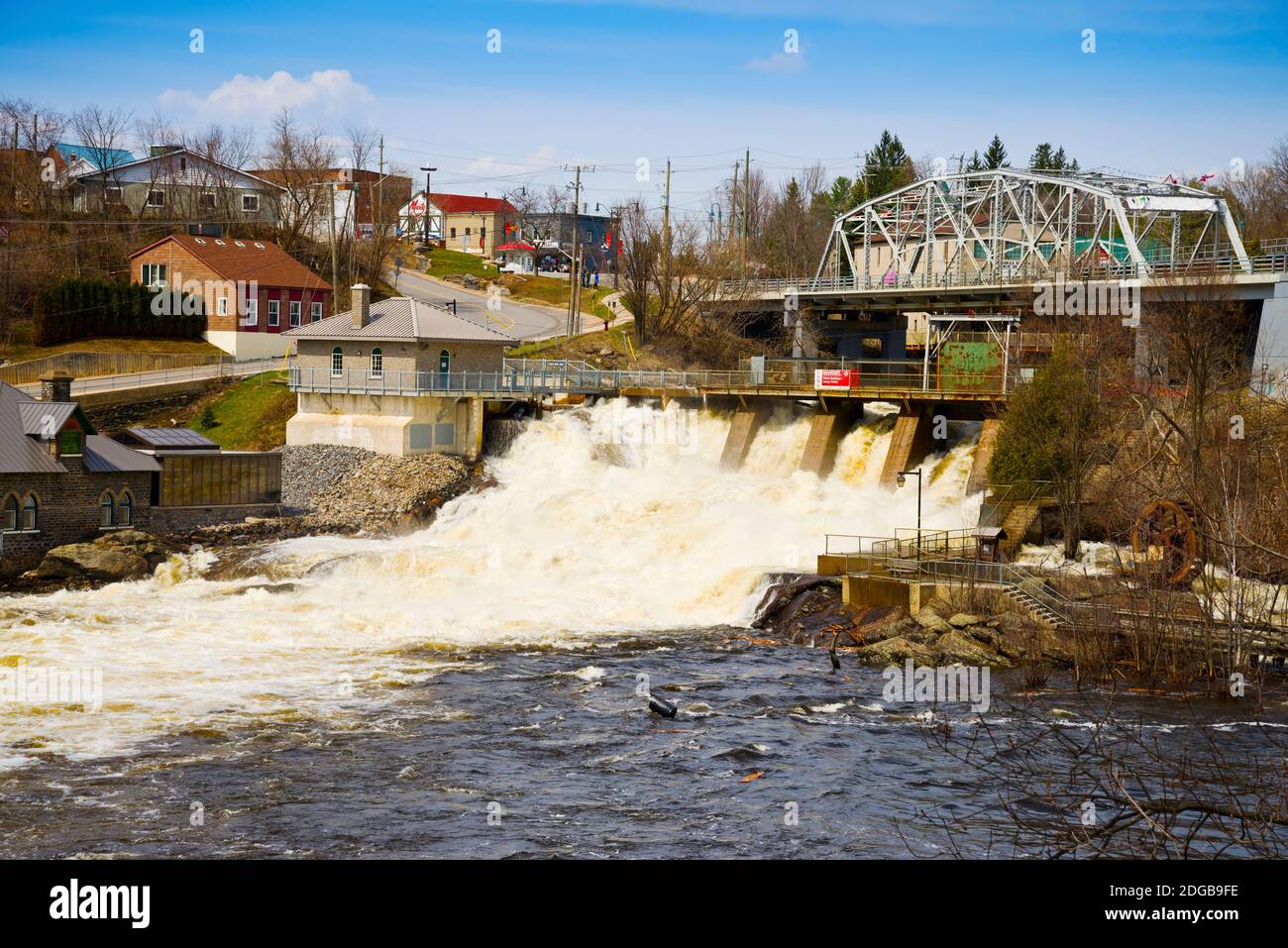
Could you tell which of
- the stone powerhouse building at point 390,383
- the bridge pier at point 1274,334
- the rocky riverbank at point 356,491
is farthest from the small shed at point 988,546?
the stone powerhouse building at point 390,383

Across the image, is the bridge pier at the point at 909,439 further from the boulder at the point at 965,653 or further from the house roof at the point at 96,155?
the house roof at the point at 96,155

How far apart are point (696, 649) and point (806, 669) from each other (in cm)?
362

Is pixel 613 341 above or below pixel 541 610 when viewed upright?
above

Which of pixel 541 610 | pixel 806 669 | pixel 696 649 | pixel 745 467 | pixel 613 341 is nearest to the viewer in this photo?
pixel 806 669

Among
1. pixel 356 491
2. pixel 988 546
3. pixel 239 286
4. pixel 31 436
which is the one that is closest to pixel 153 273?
pixel 239 286

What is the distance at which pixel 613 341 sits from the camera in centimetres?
8181

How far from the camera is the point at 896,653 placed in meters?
34.2

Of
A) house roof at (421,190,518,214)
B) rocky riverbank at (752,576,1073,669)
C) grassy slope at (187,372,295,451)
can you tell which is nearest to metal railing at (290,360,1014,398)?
grassy slope at (187,372,295,451)

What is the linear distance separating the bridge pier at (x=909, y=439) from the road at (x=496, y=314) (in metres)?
33.0

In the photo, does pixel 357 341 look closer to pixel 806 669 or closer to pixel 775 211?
pixel 806 669

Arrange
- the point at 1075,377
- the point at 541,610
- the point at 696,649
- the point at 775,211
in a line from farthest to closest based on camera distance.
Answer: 1. the point at 775,211
2. the point at 1075,377
3. the point at 541,610
4. the point at 696,649

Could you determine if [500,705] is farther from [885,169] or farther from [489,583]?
[885,169]

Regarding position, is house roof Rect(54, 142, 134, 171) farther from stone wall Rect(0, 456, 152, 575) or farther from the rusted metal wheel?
the rusted metal wheel
